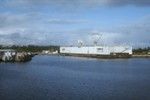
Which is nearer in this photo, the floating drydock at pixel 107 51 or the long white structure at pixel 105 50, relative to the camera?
the floating drydock at pixel 107 51

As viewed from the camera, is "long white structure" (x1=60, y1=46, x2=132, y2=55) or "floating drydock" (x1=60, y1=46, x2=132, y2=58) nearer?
"floating drydock" (x1=60, y1=46, x2=132, y2=58)

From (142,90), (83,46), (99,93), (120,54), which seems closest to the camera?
(99,93)

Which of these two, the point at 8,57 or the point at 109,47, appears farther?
the point at 109,47

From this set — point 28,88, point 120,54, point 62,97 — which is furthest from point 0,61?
point 62,97

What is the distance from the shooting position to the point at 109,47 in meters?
148

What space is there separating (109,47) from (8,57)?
5611 centimetres

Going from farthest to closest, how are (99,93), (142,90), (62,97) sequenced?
(142,90), (99,93), (62,97)

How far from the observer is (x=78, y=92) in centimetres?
3534

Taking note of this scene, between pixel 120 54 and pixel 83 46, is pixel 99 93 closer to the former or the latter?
pixel 120 54

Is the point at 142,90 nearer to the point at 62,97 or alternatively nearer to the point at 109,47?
the point at 62,97

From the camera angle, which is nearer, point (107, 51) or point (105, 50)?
point (107, 51)

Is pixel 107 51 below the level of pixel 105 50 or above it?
below

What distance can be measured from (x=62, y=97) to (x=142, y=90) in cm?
964

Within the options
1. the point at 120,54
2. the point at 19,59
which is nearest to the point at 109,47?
the point at 120,54
